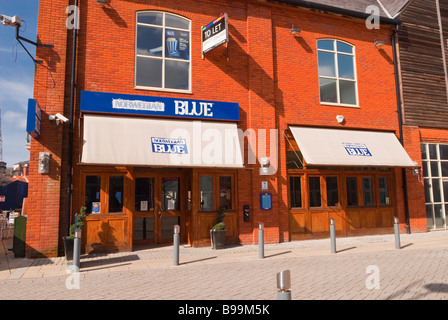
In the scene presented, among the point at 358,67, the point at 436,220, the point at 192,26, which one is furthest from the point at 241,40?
the point at 436,220

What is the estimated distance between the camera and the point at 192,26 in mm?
11727

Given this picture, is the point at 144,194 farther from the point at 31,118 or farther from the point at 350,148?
the point at 350,148

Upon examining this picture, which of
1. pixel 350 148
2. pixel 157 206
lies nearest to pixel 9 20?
pixel 157 206

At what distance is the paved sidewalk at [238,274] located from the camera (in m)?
5.81

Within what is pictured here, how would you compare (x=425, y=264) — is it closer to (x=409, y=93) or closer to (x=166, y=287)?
(x=166, y=287)

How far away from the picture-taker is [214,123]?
36.9 feet

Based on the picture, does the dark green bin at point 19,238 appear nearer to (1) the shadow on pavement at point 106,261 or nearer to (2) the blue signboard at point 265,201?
(1) the shadow on pavement at point 106,261

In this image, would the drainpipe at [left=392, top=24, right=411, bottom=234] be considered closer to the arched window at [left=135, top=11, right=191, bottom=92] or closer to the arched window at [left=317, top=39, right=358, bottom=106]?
the arched window at [left=317, top=39, right=358, bottom=106]

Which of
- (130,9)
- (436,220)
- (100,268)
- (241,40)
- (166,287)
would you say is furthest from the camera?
(436,220)

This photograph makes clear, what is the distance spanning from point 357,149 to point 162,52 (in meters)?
7.95

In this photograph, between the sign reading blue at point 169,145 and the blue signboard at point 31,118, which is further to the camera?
the sign reading blue at point 169,145

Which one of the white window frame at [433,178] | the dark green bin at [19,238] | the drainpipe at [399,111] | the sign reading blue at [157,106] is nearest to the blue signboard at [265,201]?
the sign reading blue at [157,106]

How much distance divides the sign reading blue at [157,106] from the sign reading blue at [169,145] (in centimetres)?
98
